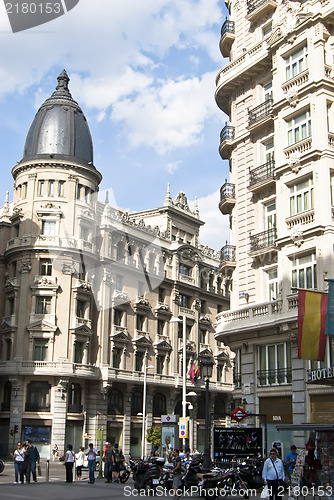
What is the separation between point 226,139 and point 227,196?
11.7ft

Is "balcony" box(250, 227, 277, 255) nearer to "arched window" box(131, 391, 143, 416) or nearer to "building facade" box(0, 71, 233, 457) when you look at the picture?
"building facade" box(0, 71, 233, 457)

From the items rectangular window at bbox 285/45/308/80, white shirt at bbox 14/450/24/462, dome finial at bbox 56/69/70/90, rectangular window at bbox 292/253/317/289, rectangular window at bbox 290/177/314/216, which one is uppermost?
dome finial at bbox 56/69/70/90

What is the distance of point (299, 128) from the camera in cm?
2908

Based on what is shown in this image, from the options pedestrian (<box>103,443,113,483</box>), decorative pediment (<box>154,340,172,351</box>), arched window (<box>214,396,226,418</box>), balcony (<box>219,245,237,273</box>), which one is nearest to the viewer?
pedestrian (<box>103,443,113,483</box>)

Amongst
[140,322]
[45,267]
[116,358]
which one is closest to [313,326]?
[45,267]

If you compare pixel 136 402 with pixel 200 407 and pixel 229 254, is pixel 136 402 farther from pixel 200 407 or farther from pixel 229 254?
pixel 229 254

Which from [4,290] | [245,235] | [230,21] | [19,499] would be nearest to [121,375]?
[4,290]

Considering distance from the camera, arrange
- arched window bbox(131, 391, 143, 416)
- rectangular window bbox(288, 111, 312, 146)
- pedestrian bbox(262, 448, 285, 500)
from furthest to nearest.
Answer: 1. arched window bbox(131, 391, 143, 416)
2. rectangular window bbox(288, 111, 312, 146)
3. pedestrian bbox(262, 448, 285, 500)

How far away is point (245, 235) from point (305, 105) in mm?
7350

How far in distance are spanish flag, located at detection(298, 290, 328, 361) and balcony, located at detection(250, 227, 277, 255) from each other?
6.50m

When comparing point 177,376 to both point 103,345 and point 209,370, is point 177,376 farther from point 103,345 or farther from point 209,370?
point 209,370

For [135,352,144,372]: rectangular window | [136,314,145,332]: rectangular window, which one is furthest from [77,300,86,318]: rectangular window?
Answer: [135,352,144,372]: rectangular window

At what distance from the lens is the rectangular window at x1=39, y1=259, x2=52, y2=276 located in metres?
54.8

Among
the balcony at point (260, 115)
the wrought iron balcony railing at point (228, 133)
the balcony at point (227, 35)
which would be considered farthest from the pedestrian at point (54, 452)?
the balcony at point (227, 35)
